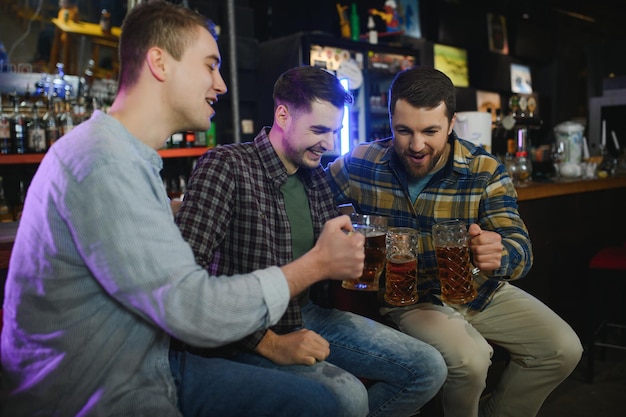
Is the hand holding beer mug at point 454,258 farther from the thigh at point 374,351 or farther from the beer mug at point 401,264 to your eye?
the thigh at point 374,351

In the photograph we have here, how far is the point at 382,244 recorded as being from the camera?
1629mm

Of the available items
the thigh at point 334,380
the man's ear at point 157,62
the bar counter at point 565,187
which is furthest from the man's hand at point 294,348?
the bar counter at point 565,187

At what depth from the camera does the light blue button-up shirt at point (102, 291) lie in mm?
1028

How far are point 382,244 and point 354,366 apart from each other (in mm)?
421

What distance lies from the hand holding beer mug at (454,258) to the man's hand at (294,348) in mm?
447

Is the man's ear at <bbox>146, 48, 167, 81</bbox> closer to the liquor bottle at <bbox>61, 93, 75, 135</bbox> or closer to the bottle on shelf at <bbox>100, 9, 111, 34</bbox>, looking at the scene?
the liquor bottle at <bbox>61, 93, 75, 135</bbox>

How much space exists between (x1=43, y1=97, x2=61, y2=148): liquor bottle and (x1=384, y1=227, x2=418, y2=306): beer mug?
2.43 m

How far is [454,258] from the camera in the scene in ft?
5.50

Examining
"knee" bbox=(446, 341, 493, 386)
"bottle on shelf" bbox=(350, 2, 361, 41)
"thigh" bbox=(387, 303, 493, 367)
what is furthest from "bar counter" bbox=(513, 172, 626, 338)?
"bottle on shelf" bbox=(350, 2, 361, 41)

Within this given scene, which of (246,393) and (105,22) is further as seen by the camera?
(105,22)

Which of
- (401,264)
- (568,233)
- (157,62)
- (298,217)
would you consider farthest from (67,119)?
(568,233)

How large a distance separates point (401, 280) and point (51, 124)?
2.59 meters

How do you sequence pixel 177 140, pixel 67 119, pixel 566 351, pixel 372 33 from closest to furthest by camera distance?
1. pixel 566 351
2. pixel 67 119
3. pixel 177 140
4. pixel 372 33

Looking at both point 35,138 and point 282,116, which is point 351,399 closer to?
point 282,116
